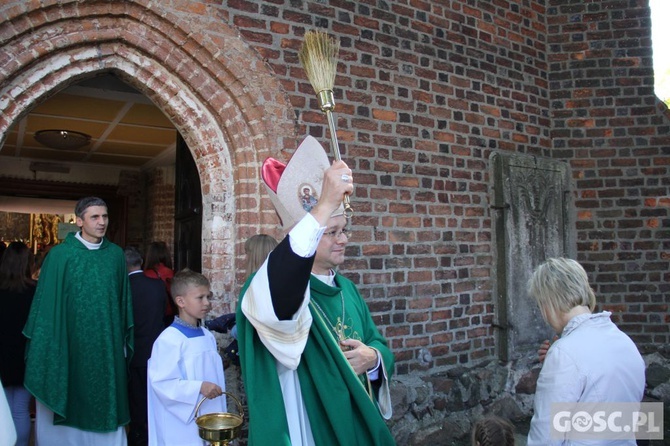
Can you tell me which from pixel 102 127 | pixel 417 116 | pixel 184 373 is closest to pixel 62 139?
pixel 102 127

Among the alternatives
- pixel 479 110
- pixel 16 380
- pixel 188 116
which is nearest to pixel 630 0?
pixel 479 110

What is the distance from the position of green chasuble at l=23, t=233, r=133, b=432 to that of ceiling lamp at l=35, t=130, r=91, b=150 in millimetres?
4005

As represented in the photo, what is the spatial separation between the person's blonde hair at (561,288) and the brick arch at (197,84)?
6.75 feet

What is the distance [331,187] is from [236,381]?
2477 millimetres

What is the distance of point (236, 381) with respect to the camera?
4.02m

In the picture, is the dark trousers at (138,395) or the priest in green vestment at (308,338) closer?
the priest in green vestment at (308,338)

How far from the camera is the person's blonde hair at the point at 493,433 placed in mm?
2201

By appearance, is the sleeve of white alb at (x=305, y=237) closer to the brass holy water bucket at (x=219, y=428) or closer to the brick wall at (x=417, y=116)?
the brass holy water bucket at (x=219, y=428)

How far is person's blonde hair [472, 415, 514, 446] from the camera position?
7.22 ft

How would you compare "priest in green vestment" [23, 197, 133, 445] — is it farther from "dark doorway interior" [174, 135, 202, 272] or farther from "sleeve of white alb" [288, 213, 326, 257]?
"sleeve of white alb" [288, 213, 326, 257]

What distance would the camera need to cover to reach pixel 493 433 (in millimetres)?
2205

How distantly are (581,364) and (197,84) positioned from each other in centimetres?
303

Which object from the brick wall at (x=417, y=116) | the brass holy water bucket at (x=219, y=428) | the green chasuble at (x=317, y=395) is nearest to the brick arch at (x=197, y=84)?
the brick wall at (x=417, y=116)

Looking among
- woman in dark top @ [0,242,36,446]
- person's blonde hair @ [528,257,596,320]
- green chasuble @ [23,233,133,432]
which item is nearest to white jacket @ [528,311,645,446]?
person's blonde hair @ [528,257,596,320]
